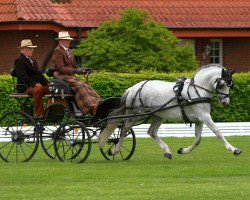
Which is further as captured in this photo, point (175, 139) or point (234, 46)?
point (234, 46)

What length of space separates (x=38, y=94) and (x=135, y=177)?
3.65 m

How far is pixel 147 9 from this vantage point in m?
35.1

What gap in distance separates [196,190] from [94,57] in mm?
15763

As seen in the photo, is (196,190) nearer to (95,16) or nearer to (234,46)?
(95,16)

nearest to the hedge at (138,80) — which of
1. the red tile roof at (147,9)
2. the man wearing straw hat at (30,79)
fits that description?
the red tile roof at (147,9)

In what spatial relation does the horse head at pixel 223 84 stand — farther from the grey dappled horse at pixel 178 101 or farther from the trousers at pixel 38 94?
the trousers at pixel 38 94

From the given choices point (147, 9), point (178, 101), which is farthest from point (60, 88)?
point (147, 9)

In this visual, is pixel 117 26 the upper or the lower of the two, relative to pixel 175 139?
upper

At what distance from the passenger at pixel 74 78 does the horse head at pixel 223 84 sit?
6.70 ft

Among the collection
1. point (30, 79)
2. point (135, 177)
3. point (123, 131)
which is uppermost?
point (30, 79)

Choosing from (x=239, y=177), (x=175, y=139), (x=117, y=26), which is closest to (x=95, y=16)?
(x=117, y=26)

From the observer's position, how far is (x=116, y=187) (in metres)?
14.5

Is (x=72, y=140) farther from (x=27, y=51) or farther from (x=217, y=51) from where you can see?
(x=217, y=51)

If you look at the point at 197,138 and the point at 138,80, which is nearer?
the point at 197,138
